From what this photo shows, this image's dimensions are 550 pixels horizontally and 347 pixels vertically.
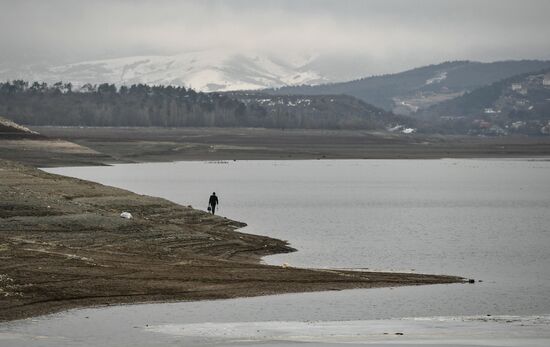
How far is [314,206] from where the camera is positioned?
293 feet

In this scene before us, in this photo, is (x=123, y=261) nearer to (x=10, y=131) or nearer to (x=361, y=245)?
(x=361, y=245)

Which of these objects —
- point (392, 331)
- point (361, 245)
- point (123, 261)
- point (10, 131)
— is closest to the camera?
point (392, 331)

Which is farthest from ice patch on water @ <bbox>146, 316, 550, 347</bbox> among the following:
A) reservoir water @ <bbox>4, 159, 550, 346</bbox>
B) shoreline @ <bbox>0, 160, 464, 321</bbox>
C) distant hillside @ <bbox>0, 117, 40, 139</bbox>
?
distant hillside @ <bbox>0, 117, 40, 139</bbox>

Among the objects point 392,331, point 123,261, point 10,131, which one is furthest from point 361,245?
point 10,131

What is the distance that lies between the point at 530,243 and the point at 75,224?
24528 millimetres

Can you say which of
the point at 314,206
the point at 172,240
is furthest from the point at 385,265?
the point at 314,206

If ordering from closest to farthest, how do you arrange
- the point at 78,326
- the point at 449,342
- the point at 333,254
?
the point at 449,342 → the point at 78,326 → the point at 333,254

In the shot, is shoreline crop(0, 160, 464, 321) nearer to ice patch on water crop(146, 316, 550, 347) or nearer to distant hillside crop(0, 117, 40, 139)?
ice patch on water crop(146, 316, 550, 347)

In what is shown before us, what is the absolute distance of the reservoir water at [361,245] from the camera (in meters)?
32.9

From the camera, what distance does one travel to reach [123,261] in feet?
139

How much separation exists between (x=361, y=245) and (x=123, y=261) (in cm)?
1915

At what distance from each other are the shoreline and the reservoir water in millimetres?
1325

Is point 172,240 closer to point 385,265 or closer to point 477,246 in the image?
point 385,265

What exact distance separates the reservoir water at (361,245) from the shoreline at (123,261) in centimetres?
132
